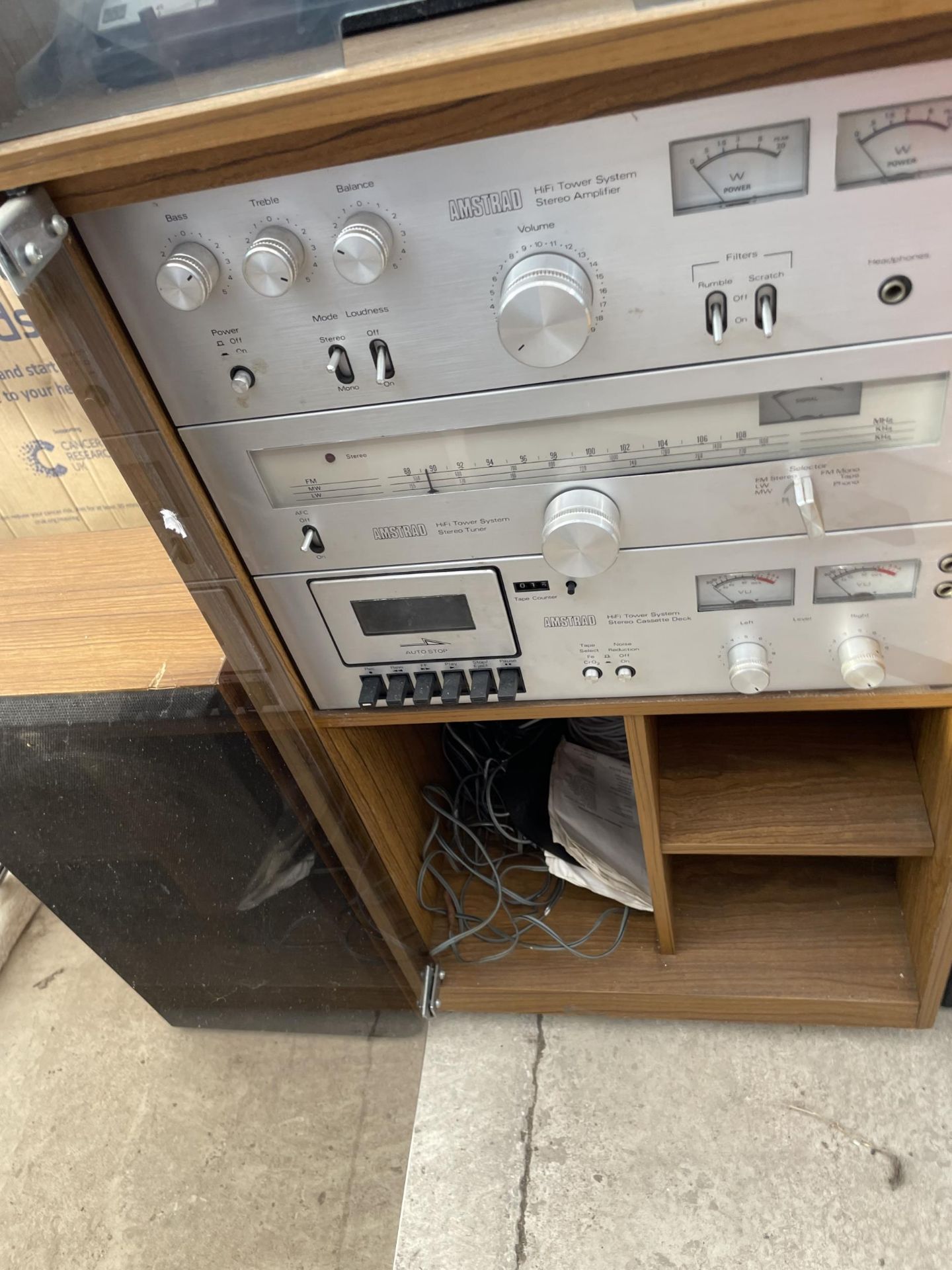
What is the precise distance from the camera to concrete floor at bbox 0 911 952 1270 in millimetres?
568

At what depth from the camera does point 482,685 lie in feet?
2.55

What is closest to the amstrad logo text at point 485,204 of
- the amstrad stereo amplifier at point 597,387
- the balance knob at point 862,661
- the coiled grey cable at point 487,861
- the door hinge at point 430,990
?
the amstrad stereo amplifier at point 597,387

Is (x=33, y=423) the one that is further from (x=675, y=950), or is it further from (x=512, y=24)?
(x=675, y=950)

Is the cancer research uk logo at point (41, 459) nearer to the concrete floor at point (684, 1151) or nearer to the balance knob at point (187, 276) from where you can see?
the balance knob at point (187, 276)

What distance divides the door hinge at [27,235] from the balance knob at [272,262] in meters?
0.11

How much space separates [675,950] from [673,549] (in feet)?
1.86

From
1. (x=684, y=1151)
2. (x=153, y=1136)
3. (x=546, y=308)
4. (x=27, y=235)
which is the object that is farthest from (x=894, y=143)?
(x=684, y=1151)

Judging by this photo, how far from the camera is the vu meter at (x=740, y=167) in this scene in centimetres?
48

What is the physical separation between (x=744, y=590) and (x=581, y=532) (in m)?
0.15

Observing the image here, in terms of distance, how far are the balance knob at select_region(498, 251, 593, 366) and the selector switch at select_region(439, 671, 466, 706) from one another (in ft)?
1.04

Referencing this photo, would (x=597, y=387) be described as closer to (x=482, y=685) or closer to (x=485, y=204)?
(x=485, y=204)

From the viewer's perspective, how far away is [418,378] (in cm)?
59

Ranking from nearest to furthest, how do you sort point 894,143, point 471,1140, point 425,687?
point 894,143, point 425,687, point 471,1140

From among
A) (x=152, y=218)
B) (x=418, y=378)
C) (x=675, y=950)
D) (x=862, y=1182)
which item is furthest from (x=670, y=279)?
(x=862, y=1182)
